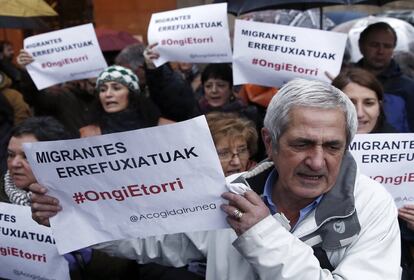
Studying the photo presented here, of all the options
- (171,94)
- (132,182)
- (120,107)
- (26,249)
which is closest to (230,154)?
(26,249)

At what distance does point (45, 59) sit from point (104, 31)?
3321 mm

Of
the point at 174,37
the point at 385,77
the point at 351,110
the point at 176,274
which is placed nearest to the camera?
the point at 351,110

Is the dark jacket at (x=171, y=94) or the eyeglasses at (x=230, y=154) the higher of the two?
Answer: the eyeglasses at (x=230, y=154)

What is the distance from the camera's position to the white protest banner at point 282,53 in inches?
175

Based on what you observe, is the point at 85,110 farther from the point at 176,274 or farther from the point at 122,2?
the point at 122,2

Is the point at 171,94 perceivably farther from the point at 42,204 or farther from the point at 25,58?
the point at 42,204

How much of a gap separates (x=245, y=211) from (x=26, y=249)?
111cm

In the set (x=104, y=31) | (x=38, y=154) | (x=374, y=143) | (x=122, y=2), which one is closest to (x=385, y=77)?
(x=374, y=143)

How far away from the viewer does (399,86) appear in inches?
183

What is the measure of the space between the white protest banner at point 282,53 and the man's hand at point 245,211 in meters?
2.67

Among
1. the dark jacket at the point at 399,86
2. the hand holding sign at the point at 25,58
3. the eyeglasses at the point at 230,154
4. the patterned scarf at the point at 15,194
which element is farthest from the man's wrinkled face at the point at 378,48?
the patterned scarf at the point at 15,194

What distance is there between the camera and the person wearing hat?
14.6 ft

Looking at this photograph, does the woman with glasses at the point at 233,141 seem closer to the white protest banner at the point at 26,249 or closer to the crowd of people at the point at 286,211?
the crowd of people at the point at 286,211

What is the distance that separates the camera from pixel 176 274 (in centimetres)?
260
